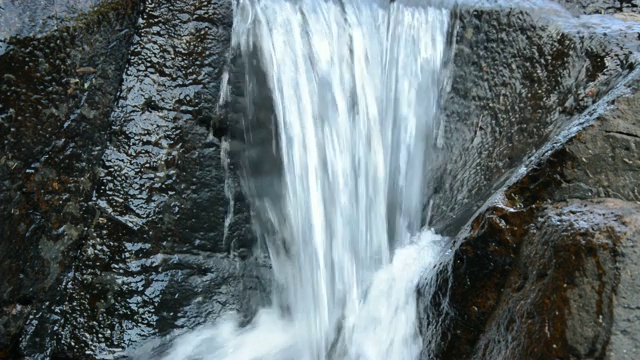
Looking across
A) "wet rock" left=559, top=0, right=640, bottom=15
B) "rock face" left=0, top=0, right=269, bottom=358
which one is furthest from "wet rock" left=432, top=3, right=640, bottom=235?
"rock face" left=0, top=0, right=269, bottom=358

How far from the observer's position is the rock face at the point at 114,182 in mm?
3066

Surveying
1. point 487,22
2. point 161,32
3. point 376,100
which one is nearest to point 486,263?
point 376,100

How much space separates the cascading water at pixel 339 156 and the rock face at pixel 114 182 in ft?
0.80

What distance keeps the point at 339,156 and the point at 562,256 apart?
Result: 1958mm

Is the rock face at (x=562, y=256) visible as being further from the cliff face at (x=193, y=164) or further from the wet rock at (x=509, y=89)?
the wet rock at (x=509, y=89)

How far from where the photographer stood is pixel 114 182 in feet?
11.0

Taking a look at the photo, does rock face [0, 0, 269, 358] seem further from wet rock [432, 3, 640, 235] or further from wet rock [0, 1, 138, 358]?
wet rock [432, 3, 640, 235]

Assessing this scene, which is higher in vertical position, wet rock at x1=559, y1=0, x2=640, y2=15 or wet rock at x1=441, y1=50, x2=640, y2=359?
wet rock at x1=559, y1=0, x2=640, y2=15

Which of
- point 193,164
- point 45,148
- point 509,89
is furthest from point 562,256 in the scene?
point 45,148

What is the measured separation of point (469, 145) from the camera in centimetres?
384

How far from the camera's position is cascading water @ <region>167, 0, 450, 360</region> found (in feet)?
12.0

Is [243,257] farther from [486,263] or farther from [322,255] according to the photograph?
[486,263]

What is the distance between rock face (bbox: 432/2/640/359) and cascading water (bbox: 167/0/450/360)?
917 millimetres

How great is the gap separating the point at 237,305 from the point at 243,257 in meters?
0.32
